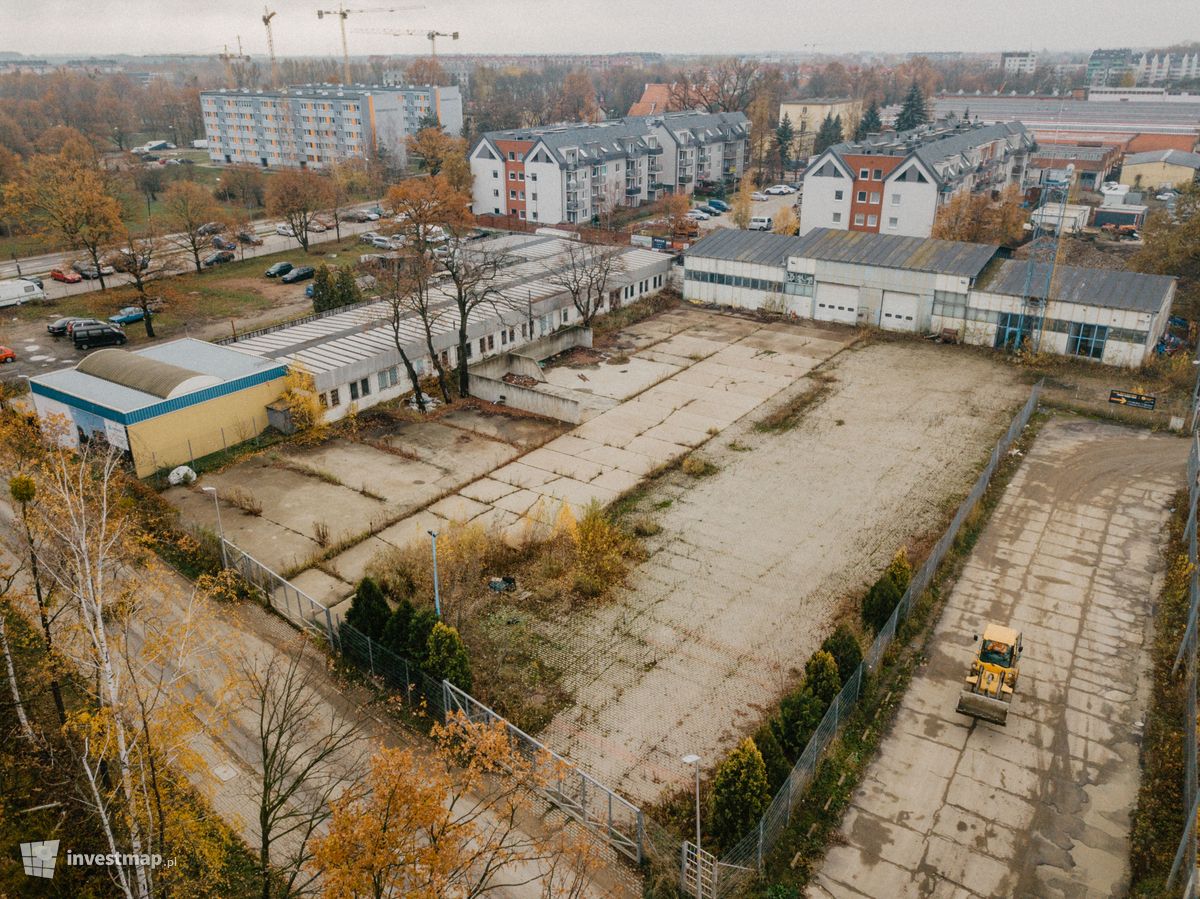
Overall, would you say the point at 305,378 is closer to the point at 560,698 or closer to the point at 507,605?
the point at 507,605

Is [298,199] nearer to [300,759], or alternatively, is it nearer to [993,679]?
[300,759]

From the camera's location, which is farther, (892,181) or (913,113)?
(913,113)

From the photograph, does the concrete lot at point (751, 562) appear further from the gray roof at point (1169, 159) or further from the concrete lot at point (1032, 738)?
the gray roof at point (1169, 159)

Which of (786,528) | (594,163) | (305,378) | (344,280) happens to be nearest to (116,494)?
(305,378)

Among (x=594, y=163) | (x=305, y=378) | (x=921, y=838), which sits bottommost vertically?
(x=921, y=838)

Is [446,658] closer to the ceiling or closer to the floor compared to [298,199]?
closer to the floor

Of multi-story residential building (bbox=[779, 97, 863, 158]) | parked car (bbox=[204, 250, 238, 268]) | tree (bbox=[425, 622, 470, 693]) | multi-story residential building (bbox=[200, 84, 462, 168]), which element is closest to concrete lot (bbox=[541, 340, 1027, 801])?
tree (bbox=[425, 622, 470, 693])

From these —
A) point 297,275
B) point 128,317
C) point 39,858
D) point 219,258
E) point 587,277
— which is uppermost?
point 587,277

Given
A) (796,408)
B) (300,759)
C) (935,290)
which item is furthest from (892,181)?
(300,759)
